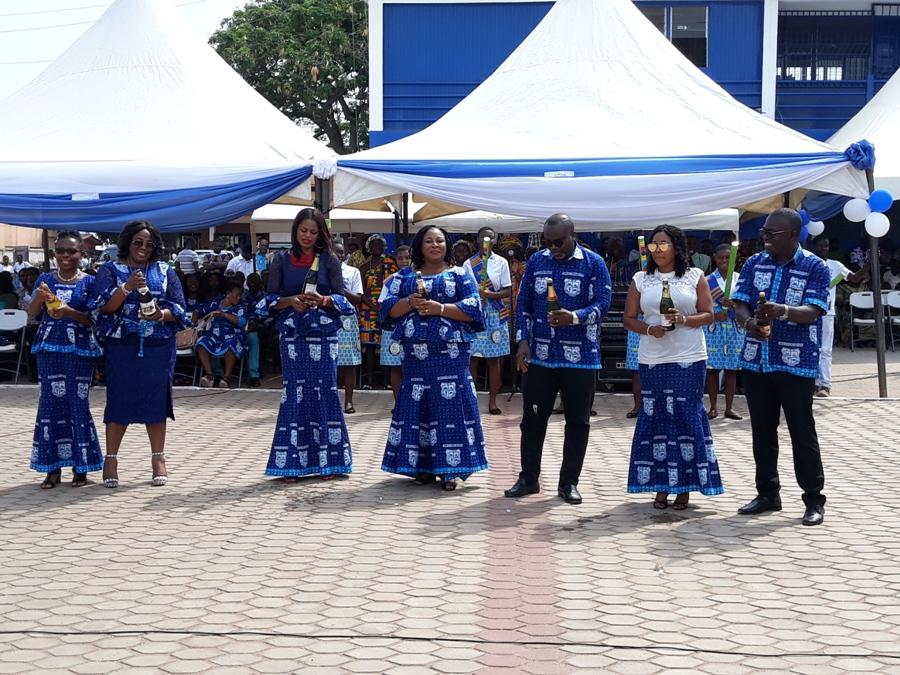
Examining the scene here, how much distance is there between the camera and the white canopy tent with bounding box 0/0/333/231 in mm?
12727

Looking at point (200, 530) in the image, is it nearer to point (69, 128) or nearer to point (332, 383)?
point (332, 383)

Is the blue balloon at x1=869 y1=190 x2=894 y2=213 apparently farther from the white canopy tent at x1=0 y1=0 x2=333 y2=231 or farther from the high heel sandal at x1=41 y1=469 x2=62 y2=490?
the high heel sandal at x1=41 y1=469 x2=62 y2=490

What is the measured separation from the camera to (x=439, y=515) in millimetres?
7129

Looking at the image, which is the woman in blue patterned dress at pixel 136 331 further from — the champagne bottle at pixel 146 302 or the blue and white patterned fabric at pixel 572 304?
the blue and white patterned fabric at pixel 572 304

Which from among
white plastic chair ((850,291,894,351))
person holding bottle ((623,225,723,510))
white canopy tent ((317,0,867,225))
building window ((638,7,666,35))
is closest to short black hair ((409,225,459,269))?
person holding bottle ((623,225,723,510))

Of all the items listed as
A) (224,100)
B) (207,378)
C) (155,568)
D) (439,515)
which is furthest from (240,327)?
(155,568)

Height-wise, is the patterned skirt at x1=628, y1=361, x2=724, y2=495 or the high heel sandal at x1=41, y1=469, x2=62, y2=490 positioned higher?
the patterned skirt at x1=628, y1=361, x2=724, y2=495

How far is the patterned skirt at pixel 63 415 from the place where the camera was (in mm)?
7762

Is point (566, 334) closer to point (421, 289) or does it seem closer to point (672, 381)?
point (672, 381)

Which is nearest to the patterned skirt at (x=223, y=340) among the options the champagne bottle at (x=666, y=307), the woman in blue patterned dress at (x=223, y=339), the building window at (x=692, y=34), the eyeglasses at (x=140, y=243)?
the woman in blue patterned dress at (x=223, y=339)

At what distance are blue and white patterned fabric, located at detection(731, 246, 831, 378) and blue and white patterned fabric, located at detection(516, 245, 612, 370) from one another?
0.91 metres

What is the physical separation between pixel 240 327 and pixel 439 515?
747cm

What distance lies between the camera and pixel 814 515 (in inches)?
269

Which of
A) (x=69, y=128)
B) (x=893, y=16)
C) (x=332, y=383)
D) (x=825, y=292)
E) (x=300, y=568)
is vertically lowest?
(x=300, y=568)
